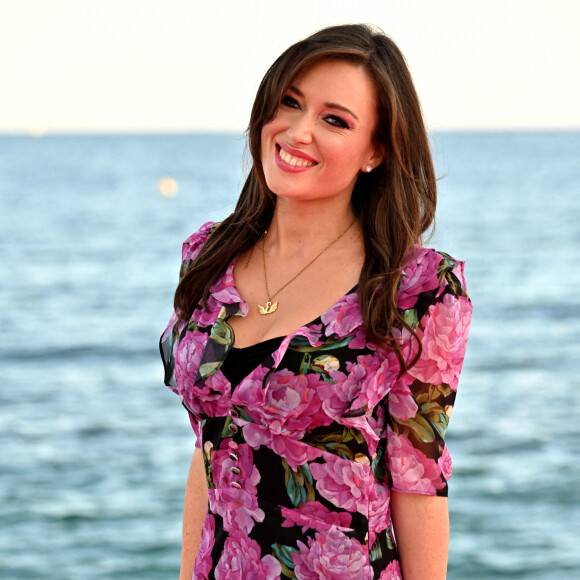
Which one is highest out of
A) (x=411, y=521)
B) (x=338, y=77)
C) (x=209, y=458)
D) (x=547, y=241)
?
(x=547, y=241)

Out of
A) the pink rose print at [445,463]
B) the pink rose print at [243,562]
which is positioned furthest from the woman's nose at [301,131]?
the pink rose print at [243,562]

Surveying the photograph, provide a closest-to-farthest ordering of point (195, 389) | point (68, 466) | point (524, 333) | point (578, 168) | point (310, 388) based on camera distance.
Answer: point (310, 388) < point (195, 389) < point (68, 466) < point (524, 333) < point (578, 168)

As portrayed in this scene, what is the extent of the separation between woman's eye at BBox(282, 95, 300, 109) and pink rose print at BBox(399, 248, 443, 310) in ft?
1.43

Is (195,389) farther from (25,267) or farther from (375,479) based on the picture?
(25,267)

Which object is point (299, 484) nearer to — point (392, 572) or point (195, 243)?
point (392, 572)

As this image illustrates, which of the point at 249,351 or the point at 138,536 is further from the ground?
the point at 138,536

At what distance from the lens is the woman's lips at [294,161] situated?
220 cm

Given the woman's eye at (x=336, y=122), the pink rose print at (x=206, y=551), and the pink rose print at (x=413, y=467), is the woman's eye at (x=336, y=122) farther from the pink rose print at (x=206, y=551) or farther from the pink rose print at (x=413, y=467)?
the pink rose print at (x=206, y=551)

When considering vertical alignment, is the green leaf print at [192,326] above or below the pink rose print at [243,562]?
above

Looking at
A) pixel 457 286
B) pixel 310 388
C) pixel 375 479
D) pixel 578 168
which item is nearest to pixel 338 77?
pixel 457 286

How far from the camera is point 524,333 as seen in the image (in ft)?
53.7

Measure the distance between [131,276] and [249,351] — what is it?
74.4 feet

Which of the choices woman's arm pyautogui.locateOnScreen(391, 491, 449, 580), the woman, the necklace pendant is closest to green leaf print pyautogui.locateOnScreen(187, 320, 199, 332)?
the woman

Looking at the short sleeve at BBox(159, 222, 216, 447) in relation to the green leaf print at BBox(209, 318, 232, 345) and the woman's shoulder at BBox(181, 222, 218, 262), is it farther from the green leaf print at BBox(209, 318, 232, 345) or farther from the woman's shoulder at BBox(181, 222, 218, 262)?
the green leaf print at BBox(209, 318, 232, 345)
